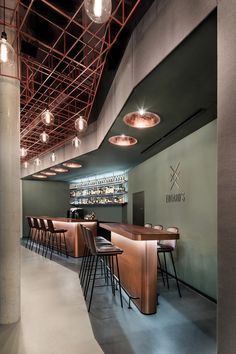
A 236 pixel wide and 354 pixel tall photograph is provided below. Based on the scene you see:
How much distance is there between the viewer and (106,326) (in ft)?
8.43

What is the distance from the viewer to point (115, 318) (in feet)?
9.02

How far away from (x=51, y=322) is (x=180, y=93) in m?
3.04

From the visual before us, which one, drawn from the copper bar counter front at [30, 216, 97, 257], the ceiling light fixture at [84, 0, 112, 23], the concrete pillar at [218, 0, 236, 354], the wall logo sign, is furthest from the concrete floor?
the ceiling light fixture at [84, 0, 112, 23]

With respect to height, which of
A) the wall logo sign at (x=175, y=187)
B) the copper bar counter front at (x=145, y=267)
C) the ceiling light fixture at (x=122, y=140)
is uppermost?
the ceiling light fixture at (x=122, y=140)

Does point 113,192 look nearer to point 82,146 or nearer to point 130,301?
point 82,146

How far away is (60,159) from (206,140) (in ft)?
15.4

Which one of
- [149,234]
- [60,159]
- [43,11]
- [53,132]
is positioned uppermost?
[43,11]

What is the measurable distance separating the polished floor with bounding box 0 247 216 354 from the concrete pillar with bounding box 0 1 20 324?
30cm

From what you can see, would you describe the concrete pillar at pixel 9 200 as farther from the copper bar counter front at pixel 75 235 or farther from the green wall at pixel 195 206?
the copper bar counter front at pixel 75 235

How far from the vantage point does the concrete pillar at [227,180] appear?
1221mm

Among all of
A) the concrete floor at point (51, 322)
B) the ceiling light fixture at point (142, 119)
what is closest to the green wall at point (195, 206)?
the ceiling light fixture at point (142, 119)

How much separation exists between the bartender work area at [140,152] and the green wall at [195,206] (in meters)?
0.03

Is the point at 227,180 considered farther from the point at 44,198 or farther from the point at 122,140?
the point at 44,198

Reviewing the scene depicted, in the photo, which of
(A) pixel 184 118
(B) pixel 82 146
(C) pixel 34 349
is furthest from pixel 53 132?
(C) pixel 34 349
